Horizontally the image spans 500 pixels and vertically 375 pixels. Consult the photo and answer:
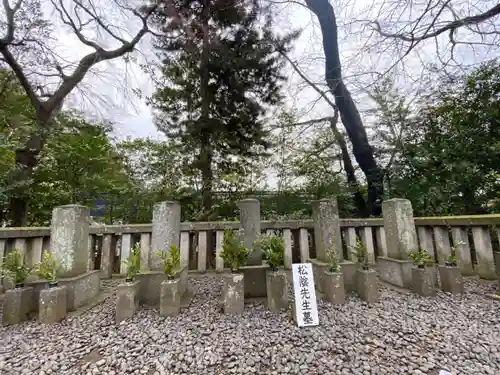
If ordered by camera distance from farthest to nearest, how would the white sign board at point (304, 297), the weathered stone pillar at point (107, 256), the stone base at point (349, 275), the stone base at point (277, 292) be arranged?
the weathered stone pillar at point (107, 256)
the stone base at point (349, 275)
the stone base at point (277, 292)
the white sign board at point (304, 297)

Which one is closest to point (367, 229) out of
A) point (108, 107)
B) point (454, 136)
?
point (454, 136)

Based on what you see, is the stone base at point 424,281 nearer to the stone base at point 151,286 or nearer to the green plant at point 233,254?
the green plant at point 233,254

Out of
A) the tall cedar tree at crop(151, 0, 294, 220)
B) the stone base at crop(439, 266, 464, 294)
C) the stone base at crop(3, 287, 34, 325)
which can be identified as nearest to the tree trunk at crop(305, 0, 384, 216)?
the tall cedar tree at crop(151, 0, 294, 220)

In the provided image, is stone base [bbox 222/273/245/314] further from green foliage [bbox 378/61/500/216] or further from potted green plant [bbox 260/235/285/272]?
green foliage [bbox 378/61/500/216]

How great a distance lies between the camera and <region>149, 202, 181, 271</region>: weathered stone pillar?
2.26 metres

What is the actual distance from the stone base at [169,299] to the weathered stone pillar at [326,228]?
61.1 inches

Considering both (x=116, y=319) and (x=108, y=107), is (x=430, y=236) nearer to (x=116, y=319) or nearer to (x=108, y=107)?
(x=116, y=319)

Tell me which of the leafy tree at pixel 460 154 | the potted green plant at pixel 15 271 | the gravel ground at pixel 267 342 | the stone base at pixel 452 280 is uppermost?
the leafy tree at pixel 460 154

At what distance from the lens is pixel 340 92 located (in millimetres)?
5121

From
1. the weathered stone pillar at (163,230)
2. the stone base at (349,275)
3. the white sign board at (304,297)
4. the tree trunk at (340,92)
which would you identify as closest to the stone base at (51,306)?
the weathered stone pillar at (163,230)

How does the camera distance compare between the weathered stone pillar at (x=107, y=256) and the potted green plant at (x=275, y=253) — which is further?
the weathered stone pillar at (x=107, y=256)

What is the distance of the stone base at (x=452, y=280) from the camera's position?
2.25 metres

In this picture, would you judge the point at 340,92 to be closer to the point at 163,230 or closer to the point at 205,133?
the point at 205,133

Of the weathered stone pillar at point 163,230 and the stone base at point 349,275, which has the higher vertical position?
the weathered stone pillar at point 163,230
